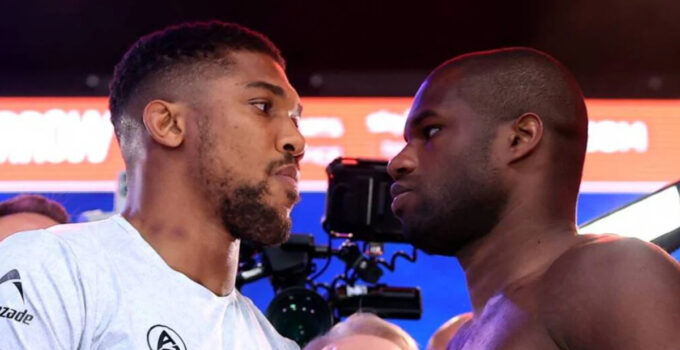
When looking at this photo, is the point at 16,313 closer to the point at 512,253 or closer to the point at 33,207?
the point at 512,253

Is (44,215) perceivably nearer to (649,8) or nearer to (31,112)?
(31,112)

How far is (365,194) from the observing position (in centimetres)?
340

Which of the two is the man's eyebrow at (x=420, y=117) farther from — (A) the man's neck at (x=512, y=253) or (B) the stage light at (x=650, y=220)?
(B) the stage light at (x=650, y=220)

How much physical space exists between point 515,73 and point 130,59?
2.74 ft

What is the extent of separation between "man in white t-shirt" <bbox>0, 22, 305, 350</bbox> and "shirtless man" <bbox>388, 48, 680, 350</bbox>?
1.04ft

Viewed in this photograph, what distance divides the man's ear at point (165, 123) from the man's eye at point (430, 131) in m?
0.55

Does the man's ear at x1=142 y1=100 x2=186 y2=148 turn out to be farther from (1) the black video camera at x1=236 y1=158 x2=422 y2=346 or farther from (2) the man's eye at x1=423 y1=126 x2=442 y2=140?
(1) the black video camera at x1=236 y1=158 x2=422 y2=346

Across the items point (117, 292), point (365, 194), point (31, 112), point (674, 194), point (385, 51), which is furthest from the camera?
point (385, 51)

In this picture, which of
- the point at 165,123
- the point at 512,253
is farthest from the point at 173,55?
the point at 512,253

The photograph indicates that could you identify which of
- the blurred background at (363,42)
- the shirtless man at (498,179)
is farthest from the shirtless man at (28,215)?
the blurred background at (363,42)

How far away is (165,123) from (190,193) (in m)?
0.15

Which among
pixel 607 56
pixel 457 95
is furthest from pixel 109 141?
pixel 457 95

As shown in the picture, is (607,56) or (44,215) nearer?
(44,215)

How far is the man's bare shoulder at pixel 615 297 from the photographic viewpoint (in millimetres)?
1527
